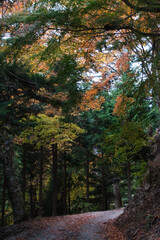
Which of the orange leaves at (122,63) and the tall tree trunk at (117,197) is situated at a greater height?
the orange leaves at (122,63)

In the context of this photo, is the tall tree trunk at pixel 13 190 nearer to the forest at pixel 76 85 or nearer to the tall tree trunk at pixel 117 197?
the forest at pixel 76 85

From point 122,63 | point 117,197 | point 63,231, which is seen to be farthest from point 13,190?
point 117,197

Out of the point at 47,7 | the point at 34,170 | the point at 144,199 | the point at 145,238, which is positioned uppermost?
the point at 47,7

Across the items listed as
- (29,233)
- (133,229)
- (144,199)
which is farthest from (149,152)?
(29,233)

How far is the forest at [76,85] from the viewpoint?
14.8 ft

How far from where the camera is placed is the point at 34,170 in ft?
57.9

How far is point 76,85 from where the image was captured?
617cm

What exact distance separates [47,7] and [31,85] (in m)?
3.63

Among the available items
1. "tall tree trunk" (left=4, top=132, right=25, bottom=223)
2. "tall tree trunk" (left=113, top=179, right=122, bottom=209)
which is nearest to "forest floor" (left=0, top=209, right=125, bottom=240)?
"tall tree trunk" (left=4, top=132, right=25, bottom=223)

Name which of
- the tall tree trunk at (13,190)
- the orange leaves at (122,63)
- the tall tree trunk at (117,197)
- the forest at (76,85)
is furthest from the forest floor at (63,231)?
the tall tree trunk at (117,197)

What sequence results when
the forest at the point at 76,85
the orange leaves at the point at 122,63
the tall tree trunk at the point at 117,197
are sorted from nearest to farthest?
the forest at the point at 76,85 < the orange leaves at the point at 122,63 < the tall tree trunk at the point at 117,197

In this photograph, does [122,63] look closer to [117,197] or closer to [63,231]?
[63,231]

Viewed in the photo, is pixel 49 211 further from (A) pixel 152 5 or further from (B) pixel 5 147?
(A) pixel 152 5

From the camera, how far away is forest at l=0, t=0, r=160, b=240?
14.8 feet
